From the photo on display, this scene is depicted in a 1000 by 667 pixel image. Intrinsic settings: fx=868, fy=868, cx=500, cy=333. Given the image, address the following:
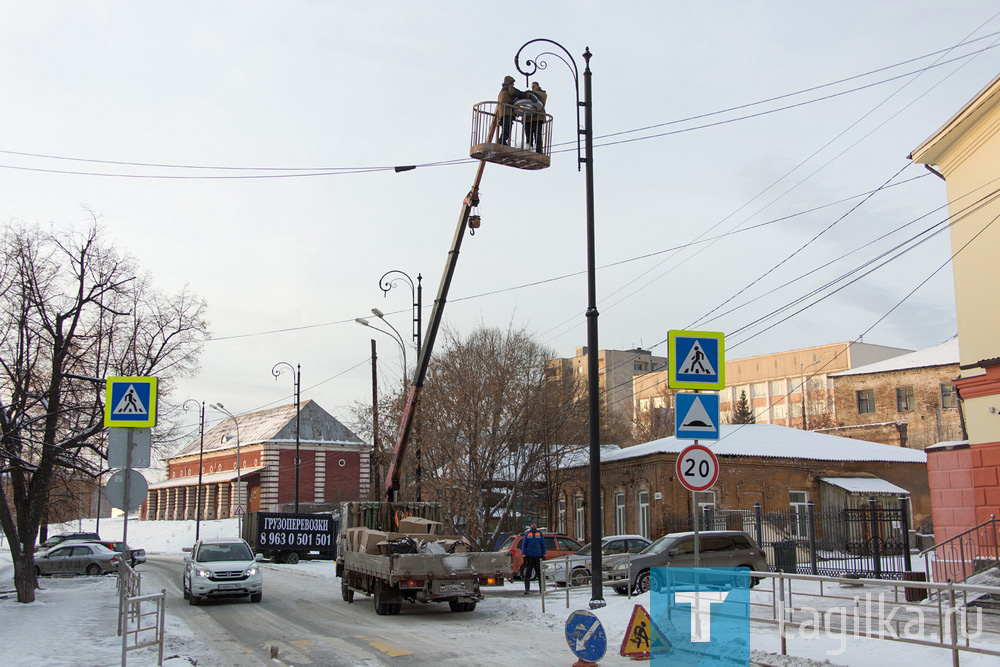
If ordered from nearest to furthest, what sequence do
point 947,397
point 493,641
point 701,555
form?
point 493,641, point 701,555, point 947,397

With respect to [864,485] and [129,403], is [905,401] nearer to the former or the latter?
[864,485]

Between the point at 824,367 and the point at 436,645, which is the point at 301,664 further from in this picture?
the point at 824,367

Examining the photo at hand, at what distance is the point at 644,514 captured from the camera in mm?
34094

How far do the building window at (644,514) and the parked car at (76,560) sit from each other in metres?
20.2

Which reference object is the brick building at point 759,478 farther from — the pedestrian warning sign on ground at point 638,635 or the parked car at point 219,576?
the pedestrian warning sign on ground at point 638,635

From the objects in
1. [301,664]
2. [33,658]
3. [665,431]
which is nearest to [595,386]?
[301,664]

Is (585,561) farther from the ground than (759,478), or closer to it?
closer to it

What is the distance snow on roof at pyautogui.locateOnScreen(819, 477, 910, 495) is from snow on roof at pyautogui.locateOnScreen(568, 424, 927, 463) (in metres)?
0.80

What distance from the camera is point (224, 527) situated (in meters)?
64.6

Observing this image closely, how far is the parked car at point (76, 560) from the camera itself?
32969 mm

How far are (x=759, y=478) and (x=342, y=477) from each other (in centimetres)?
4222

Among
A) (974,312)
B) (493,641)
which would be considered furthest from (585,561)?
(974,312)

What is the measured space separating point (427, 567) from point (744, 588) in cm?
734

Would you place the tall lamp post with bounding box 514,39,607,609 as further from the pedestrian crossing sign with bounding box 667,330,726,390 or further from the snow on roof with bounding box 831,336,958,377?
the snow on roof with bounding box 831,336,958,377
